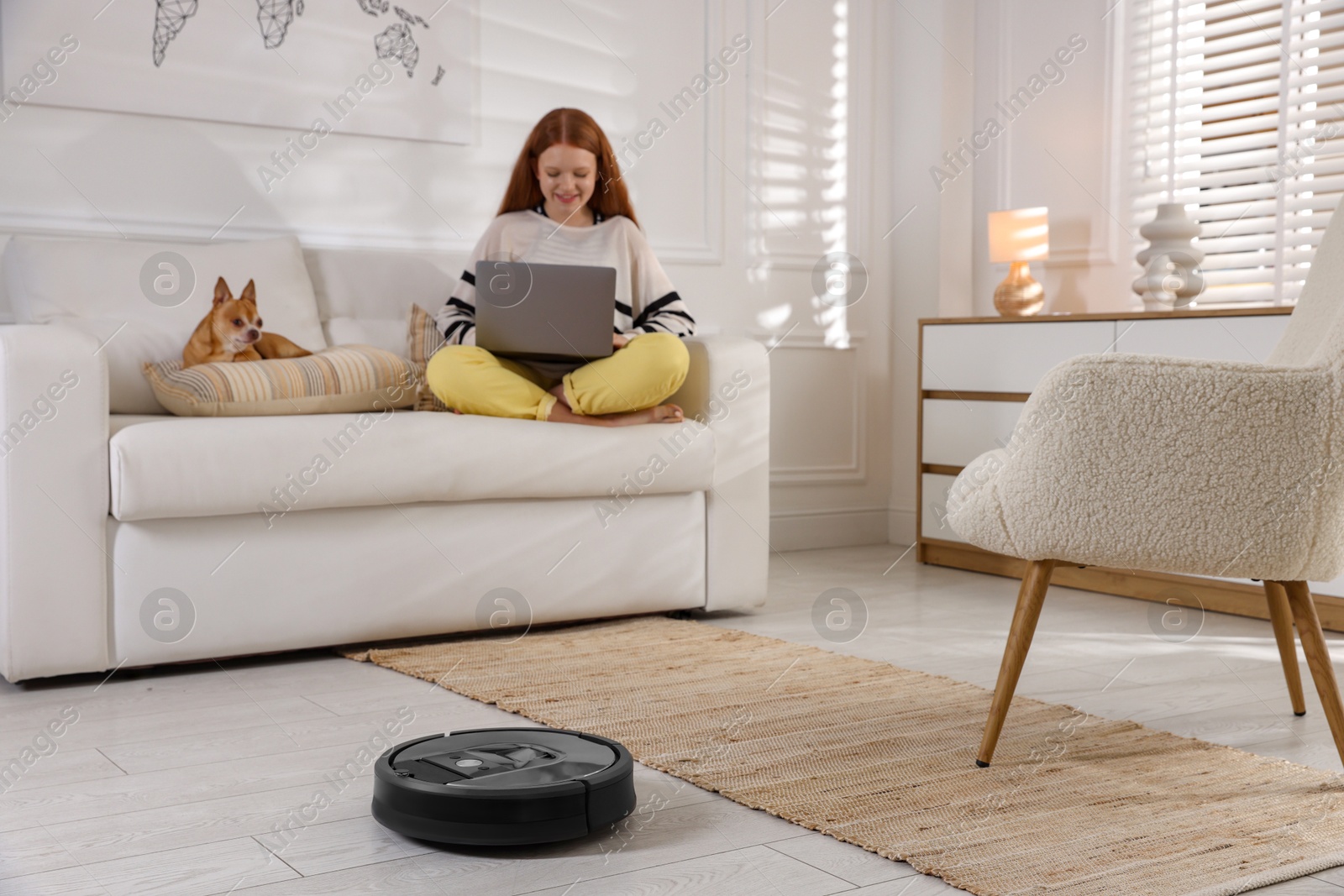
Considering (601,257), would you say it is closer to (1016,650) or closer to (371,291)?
(371,291)

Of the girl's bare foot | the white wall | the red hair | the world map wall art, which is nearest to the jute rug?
the girl's bare foot

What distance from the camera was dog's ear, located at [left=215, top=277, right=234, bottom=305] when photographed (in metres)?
2.62

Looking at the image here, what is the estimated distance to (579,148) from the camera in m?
2.96

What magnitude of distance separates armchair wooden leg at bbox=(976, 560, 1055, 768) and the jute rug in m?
0.04

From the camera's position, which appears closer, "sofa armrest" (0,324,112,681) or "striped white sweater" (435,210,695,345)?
"sofa armrest" (0,324,112,681)

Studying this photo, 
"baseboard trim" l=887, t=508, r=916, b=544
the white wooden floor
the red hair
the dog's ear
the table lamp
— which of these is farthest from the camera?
"baseboard trim" l=887, t=508, r=916, b=544

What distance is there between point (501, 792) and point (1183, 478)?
3.03 feet

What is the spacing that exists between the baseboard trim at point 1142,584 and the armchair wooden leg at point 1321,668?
0.98 meters

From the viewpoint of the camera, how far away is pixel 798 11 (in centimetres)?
398

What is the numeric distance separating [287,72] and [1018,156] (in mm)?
2285

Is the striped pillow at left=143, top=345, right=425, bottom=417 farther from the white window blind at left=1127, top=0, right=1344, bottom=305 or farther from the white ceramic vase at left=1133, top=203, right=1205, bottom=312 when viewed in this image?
the white window blind at left=1127, top=0, right=1344, bottom=305

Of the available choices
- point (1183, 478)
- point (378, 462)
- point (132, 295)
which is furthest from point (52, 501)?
point (1183, 478)

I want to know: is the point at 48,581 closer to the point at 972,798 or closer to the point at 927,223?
the point at 972,798

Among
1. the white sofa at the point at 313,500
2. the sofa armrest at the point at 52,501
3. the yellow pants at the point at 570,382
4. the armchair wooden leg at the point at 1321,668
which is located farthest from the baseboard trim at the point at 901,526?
the sofa armrest at the point at 52,501
